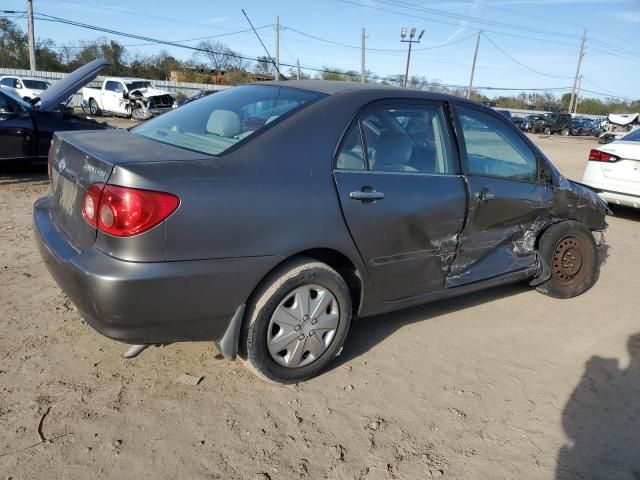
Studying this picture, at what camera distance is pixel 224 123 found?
294 centimetres

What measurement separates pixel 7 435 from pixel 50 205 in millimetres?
1293

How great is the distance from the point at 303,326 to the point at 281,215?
65cm

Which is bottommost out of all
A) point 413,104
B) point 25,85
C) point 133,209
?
point 25,85

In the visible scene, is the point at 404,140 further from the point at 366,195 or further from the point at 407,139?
the point at 366,195

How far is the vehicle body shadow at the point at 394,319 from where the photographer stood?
11.0 feet

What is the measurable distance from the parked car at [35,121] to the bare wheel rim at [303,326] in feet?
20.8

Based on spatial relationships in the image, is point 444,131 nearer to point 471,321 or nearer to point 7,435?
point 471,321

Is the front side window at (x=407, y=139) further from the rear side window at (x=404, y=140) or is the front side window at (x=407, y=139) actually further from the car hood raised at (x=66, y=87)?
the car hood raised at (x=66, y=87)

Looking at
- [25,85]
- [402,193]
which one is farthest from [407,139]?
[25,85]

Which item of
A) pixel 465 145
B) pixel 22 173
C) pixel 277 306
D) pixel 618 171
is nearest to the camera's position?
pixel 277 306

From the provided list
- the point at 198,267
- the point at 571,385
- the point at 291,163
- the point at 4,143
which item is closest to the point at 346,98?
the point at 291,163

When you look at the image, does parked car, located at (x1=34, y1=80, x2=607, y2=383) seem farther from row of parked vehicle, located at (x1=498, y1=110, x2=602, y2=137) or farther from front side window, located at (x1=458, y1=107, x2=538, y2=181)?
row of parked vehicle, located at (x1=498, y1=110, x2=602, y2=137)

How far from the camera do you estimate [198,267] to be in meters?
2.31

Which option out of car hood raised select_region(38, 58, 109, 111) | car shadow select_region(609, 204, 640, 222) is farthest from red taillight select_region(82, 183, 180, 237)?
car shadow select_region(609, 204, 640, 222)
